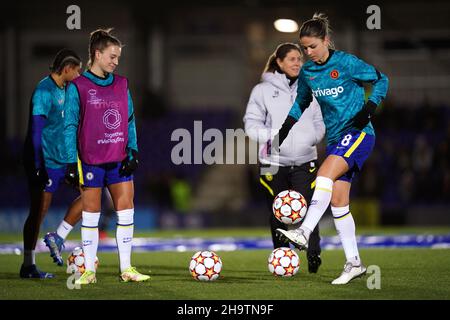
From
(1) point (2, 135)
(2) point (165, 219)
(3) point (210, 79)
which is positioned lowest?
(2) point (165, 219)

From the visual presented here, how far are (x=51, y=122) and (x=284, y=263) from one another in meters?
2.77

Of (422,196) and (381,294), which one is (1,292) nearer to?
(381,294)

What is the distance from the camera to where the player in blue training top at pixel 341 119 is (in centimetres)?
746

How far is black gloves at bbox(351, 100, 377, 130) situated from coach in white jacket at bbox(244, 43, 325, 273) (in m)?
1.42

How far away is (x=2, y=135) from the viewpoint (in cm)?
2695

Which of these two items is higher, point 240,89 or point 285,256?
point 240,89

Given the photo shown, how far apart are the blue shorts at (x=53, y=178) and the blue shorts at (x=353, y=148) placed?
2.88 meters

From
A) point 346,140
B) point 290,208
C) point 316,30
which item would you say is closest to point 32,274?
point 290,208

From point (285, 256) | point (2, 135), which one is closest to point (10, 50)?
point (2, 135)

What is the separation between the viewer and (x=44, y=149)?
8.76m

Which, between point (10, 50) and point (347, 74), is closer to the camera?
point (347, 74)

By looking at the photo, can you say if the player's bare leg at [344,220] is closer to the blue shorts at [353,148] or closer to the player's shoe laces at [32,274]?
the blue shorts at [353,148]

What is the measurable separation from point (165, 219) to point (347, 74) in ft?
42.9

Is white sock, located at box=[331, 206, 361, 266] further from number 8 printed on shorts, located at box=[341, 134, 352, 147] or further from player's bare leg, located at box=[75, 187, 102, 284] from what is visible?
player's bare leg, located at box=[75, 187, 102, 284]
